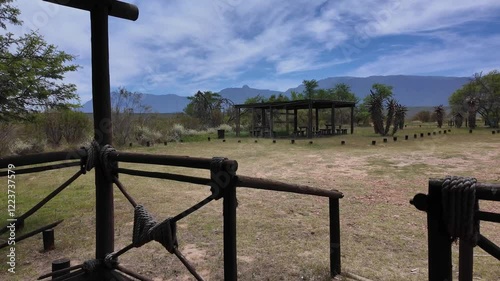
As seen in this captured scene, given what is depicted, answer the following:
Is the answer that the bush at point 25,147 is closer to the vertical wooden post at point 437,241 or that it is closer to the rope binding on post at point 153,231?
the rope binding on post at point 153,231

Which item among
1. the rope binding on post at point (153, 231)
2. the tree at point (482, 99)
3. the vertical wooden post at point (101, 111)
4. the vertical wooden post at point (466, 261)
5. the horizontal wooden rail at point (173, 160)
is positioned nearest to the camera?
the vertical wooden post at point (466, 261)

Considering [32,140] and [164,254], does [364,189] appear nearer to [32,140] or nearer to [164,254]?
[164,254]

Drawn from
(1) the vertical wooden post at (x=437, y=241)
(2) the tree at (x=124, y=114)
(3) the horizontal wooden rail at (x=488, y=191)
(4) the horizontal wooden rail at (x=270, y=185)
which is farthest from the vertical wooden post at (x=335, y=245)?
(2) the tree at (x=124, y=114)

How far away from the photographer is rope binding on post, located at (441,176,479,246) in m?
0.97

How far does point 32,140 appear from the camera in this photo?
12.0m

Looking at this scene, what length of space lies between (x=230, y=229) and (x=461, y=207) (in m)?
0.94

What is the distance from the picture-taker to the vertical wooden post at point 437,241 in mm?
1037

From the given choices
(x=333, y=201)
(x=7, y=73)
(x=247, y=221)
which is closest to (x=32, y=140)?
(x=7, y=73)

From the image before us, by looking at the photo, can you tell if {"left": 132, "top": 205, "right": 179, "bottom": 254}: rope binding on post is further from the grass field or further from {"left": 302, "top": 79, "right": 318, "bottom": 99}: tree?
{"left": 302, "top": 79, "right": 318, "bottom": 99}: tree

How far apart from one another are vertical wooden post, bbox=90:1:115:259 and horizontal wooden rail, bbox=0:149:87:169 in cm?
17

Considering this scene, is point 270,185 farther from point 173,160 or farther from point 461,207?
point 461,207

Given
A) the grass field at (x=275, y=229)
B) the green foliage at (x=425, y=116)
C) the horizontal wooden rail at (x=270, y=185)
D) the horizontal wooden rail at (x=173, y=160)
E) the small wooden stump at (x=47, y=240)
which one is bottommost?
the grass field at (x=275, y=229)

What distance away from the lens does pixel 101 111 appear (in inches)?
86.2

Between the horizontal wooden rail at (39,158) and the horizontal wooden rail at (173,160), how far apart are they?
203 millimetres
